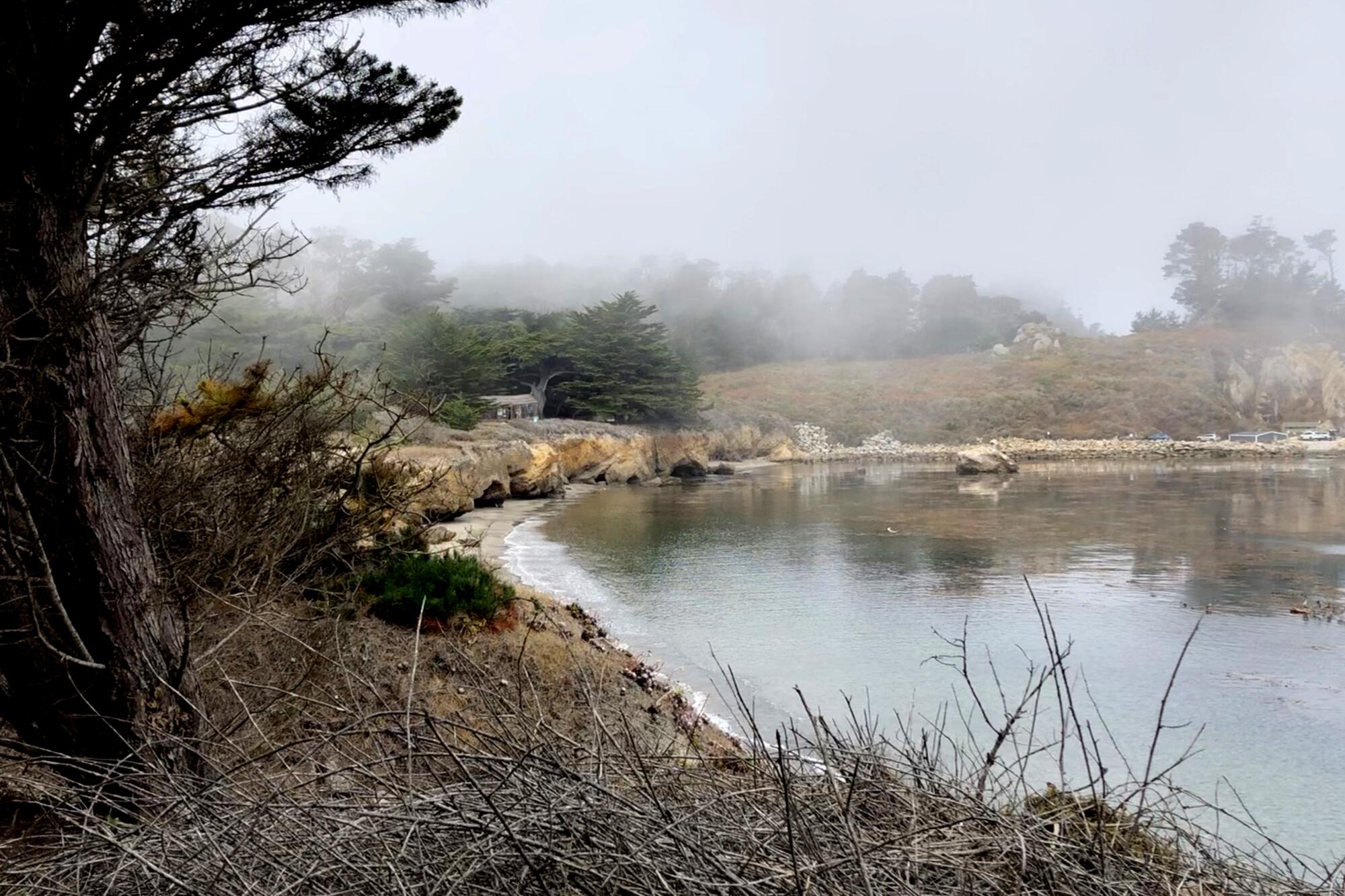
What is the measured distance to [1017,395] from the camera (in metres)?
54.6

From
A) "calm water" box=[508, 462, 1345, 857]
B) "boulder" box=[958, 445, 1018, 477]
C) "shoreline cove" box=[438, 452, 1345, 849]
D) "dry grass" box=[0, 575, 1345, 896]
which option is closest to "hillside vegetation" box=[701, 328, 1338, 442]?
"boulder" box=[958, 445, 1018, 477]

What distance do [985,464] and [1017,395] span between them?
23.0 metres

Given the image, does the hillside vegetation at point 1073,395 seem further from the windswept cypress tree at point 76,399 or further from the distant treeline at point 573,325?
the windswept cypress tree at point 76,399

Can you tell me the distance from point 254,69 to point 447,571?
4.26m

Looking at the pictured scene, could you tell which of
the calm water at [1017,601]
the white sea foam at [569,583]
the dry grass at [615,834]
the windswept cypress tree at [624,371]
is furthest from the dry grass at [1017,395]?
the dry grass at [615,834]

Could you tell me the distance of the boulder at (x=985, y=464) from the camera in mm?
34031

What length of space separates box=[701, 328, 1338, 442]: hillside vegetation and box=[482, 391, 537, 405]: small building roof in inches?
528

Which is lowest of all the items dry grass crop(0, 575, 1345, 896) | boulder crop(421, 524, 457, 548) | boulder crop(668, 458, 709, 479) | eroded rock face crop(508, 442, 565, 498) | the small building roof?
boulder crop(668, 458, 709, 479)

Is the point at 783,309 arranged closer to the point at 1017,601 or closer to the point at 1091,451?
the point at 1091,451

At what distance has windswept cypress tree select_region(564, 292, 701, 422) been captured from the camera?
35375 mm

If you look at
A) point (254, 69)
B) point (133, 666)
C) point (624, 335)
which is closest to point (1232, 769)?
point (133, 666)

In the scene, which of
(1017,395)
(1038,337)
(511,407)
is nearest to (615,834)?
(511,407)

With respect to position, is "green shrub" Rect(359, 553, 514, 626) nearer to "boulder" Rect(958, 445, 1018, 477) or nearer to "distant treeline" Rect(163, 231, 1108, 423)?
"distant treeline" Rect(163, 231, 1108, 423)

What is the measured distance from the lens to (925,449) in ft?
156
